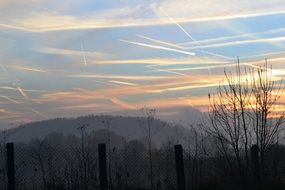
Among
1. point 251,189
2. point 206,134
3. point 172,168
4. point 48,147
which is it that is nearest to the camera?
point 48,147

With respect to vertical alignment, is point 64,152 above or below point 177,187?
above

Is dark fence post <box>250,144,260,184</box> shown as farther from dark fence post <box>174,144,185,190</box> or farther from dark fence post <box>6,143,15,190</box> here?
dark fence post <box>6,143,15,190</box>

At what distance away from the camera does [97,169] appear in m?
15.3

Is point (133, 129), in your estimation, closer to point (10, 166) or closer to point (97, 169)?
point (97, 169)

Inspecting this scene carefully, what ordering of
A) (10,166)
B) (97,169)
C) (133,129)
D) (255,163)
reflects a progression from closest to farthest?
(10,166) → (97,169) → (255,163) → (133,129)

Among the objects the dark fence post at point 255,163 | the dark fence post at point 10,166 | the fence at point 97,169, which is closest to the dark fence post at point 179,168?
the fence at point 97,169

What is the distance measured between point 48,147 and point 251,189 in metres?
5.88

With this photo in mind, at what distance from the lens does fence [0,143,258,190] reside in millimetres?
13984

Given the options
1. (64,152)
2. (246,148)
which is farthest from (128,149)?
(246,148)

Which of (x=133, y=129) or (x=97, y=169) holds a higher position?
(x=133, y=129)

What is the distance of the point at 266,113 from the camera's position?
17812 millimetres

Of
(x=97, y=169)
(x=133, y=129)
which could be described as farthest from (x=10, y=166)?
(x=133, y=129)

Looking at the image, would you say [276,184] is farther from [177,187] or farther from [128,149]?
[128,149]

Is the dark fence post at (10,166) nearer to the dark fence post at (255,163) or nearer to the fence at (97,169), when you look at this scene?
the fence at (97,169)
